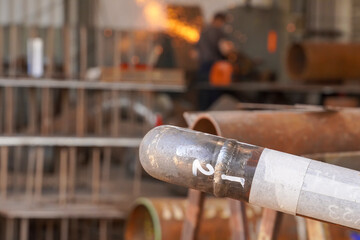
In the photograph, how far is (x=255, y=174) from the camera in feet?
4.35

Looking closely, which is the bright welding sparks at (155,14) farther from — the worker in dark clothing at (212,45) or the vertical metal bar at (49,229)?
the vertical metal bar at (49,229)

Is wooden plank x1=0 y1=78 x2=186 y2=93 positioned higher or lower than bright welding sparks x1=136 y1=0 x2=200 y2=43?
lower

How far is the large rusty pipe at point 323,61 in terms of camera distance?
7.43 metres

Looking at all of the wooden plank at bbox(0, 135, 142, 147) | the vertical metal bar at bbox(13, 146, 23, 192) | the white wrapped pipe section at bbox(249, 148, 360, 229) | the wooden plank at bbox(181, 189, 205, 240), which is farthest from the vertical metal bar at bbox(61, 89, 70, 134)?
the white wrapped pipe section at bbox(249, 148, 360, 229)

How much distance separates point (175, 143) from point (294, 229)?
8.25 ft

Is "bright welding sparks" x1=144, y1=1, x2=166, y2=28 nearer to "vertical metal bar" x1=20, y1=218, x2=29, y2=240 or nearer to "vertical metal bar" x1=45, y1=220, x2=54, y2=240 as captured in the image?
"vertical metal bar" x1=45, y1=220, x2=54, y2=240

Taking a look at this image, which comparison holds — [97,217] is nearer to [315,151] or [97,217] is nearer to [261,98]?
[315,151]

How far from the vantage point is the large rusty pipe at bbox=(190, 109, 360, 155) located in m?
2.19

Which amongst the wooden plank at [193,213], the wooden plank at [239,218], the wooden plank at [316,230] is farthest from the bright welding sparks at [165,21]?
the wooden plank at [316,230]

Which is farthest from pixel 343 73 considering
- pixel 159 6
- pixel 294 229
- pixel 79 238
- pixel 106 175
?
pixel 159 6

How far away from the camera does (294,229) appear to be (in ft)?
12.3

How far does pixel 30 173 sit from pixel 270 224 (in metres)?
3.57

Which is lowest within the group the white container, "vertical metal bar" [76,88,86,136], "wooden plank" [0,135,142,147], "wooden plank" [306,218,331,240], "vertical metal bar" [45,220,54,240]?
"vertical metal bar" [45,220,54,240]

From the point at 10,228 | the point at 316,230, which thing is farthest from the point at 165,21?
the point at 316,230
